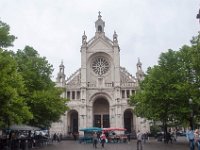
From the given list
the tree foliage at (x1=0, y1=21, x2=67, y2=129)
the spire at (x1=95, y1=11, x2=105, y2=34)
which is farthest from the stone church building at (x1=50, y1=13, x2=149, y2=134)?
the tree foliage at (x1=0, y1=21, x2=67, y2=129)

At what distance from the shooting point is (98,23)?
69.8 m

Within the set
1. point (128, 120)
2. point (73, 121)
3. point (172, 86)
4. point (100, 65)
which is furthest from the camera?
point (128, 120)

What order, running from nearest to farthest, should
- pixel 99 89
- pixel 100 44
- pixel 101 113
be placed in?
pixel 99 89 < pixel 101 113 < pixel 100 44

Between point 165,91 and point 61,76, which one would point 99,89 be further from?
point 165,91

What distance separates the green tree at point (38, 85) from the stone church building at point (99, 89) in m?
23.8

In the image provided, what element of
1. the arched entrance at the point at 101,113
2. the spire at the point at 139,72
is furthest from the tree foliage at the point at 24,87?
the spire at the point at 139,72

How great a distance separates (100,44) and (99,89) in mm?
10211

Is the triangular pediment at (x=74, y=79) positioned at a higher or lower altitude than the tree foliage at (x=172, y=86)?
higher

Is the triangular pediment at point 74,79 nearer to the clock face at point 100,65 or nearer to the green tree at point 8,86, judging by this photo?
the clock face at point 100,65

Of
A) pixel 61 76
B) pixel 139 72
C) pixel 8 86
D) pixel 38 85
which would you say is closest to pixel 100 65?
pixel 139 72

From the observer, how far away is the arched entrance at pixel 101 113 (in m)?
64.3

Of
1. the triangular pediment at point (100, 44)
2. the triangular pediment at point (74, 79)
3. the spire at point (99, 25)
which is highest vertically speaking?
the spire at point (99, 25)

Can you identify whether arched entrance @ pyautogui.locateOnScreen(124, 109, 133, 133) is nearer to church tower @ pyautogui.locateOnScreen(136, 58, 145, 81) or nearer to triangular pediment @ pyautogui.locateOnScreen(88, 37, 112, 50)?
church tower @ pyautogui.locateOnScreen(136, 58, 145, 81)

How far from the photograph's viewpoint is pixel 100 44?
2594 inches
